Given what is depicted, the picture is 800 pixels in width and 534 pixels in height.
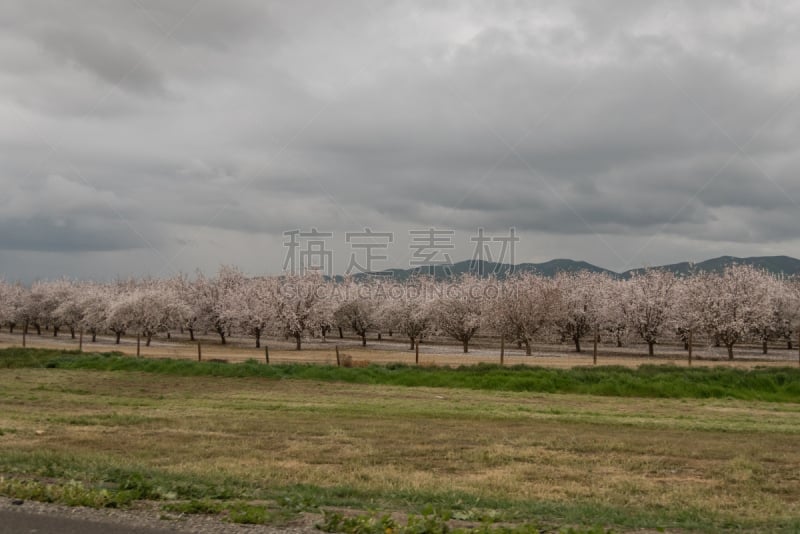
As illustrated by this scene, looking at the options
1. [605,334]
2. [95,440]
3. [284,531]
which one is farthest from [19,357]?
[605,334]

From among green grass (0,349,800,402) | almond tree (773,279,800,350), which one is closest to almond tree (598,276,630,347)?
almond tree (773,279,800,350)

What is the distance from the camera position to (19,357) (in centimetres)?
4706

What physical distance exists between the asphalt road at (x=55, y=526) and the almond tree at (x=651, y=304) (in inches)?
2675

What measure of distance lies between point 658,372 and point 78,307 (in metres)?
95.0

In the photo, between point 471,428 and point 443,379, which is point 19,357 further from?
point 471,428

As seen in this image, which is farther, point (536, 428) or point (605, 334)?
point (605, 334)

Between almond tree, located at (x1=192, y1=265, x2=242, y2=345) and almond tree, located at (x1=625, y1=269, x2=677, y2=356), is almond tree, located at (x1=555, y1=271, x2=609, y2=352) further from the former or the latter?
almond tree, located at (x1=192, y1=265, x2=242, y2=345)

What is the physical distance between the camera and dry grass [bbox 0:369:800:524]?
13.3m

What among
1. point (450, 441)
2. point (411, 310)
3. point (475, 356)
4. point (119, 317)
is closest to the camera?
point (450, 441)

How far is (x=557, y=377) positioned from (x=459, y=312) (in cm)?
4979

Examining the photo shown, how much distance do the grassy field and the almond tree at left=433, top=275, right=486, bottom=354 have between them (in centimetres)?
4934

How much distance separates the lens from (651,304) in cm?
7775

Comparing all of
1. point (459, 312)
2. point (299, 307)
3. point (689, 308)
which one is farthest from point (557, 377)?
point (299, 307)

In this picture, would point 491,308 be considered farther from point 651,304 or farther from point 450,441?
point 450,441
